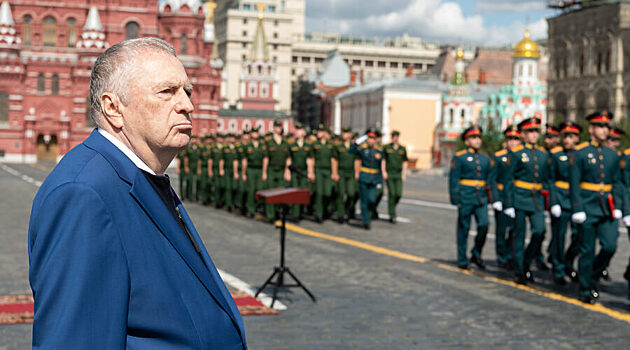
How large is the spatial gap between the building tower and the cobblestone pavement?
8353cm

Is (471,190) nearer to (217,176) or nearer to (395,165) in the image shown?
(395,165)

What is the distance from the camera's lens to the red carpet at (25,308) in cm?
716

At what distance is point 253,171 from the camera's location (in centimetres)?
1833

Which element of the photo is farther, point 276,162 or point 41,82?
point 41,82

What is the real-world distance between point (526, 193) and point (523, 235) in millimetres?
523

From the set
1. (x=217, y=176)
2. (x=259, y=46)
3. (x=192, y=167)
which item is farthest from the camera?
(x=259, y=46)

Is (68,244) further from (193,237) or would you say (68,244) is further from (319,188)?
(319,188)

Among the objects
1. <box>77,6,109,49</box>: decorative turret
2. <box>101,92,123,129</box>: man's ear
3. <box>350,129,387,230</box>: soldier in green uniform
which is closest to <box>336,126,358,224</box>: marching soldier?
<box>350,129,387,230</box>: soldier in green uniform

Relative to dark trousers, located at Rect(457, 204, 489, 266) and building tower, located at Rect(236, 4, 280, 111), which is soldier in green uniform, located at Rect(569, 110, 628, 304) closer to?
dark trousers, located at Rect(457, 204, 489, 266)

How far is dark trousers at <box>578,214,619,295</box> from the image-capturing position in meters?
8.42

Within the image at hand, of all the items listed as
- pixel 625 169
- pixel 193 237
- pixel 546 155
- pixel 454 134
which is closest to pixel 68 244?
pixel 193 237

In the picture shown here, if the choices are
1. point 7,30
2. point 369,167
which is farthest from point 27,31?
point 369,167

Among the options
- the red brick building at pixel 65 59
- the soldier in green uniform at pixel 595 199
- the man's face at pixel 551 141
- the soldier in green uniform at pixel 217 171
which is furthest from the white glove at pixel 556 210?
the red brick building at pixel 65 59

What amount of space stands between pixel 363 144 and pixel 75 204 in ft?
49.1
